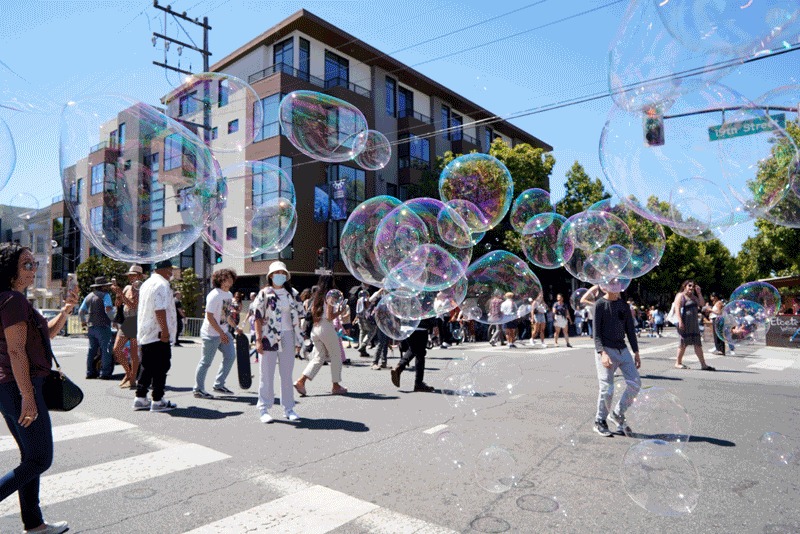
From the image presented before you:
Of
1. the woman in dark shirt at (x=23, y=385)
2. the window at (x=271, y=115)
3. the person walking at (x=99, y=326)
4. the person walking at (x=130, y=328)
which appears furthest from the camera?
→ the window at (x=271, y=115)

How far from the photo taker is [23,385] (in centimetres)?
296

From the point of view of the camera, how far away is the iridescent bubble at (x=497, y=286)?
23.4ft

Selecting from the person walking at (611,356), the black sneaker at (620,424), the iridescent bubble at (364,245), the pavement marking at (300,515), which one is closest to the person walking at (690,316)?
the person walking at (611,356)

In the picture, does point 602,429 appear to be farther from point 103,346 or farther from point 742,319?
point 103,346

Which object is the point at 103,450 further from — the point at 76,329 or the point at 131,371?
the point at 76,329

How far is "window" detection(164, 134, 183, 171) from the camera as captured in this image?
4.56 m

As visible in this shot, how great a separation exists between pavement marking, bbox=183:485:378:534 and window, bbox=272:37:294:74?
2536 centimetres

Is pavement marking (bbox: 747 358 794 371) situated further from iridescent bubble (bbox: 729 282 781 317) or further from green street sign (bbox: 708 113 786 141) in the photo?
green street sign (bbox: 708 113 786 141)

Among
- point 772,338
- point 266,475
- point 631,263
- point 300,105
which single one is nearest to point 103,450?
point 266,475

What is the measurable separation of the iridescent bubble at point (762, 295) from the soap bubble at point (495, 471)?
810 cm

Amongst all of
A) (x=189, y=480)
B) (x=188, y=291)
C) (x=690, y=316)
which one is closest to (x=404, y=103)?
Answer: (x=188, y=291)

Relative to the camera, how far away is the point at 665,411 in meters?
3.99

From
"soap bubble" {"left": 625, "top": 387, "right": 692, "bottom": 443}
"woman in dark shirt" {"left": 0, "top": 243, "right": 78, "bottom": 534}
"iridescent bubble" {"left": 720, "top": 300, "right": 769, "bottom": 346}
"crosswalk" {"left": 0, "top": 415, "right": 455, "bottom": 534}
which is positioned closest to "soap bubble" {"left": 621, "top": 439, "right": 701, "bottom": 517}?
"soap bubble" {"left": 625, "top": 387, "right": 692, "bottom": 443}

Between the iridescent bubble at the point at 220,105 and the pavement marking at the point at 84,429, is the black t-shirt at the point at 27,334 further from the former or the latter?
the iridescent bubble at the point at 220,105
